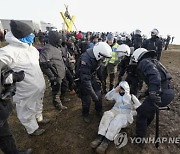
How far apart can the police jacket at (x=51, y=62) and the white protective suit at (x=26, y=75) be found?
0.52 m

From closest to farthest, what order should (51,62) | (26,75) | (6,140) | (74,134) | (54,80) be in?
(6,140)
(26,75)
(74,134)
(54,80)
(51,62)

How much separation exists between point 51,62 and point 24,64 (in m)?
1.21

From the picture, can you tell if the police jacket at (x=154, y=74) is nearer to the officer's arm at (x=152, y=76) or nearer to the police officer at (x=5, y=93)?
the officer's arm at (x=152, y=76)

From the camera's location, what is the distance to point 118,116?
4020mm

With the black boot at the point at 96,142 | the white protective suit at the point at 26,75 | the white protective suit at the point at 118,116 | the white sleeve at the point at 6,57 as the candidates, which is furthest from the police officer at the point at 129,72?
the white sleeve at the point at 6,57

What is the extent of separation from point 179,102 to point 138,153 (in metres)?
3.01

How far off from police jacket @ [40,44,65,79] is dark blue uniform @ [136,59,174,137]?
202cm

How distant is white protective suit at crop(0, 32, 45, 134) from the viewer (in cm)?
335

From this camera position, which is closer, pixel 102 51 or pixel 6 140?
pixel 6 140

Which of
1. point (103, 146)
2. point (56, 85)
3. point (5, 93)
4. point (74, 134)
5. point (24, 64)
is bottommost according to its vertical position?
point (74, 134)

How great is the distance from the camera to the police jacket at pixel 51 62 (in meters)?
4.35

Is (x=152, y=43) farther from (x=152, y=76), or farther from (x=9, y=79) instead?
(x=9, y=79)

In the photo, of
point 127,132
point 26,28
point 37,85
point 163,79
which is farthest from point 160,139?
point 26,28

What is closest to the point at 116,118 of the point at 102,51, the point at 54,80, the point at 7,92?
the point at 102,51
